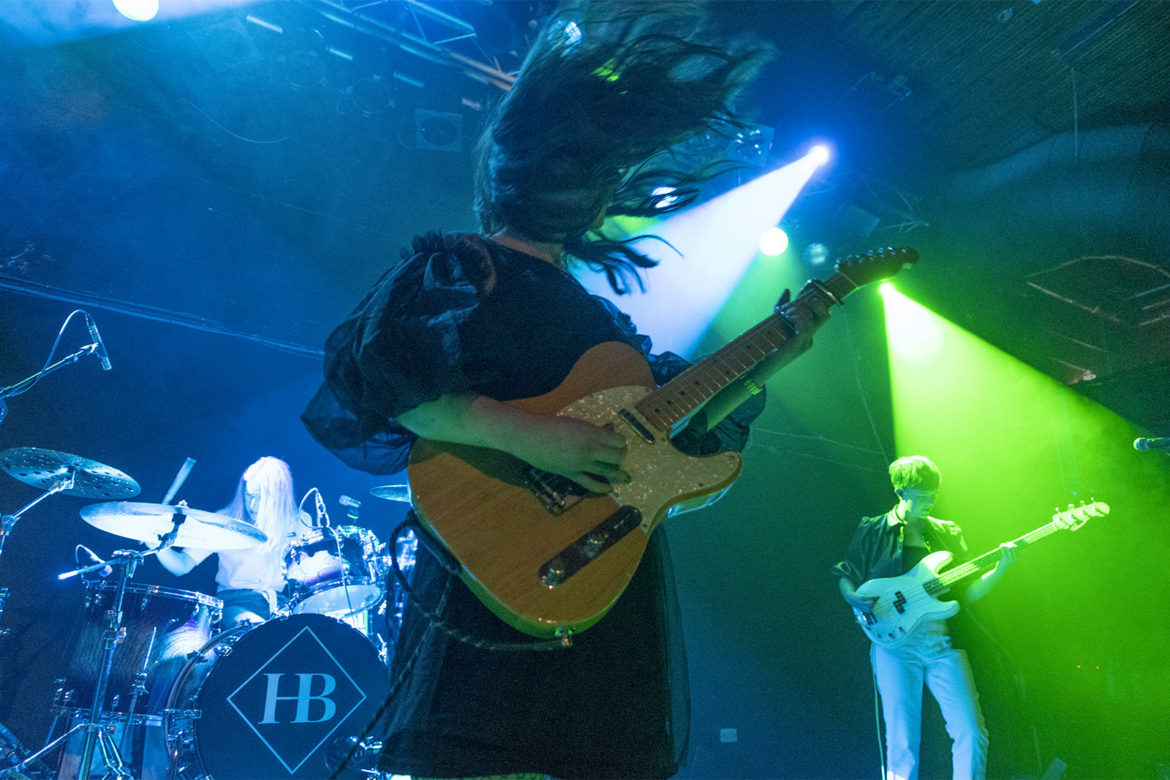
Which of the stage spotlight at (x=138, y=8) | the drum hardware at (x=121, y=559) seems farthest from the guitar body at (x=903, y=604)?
the stage spotlight at (x=138, y=8)

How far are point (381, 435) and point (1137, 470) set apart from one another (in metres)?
6.80

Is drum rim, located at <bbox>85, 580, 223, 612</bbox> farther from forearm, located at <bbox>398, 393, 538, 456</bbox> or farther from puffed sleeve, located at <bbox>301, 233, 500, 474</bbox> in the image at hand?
forearm, located at <bbox>398, 393, 538, 456</bbox>

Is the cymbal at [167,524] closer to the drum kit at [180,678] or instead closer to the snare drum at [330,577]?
the drum kit at [180,678]

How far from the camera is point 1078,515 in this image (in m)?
4.99

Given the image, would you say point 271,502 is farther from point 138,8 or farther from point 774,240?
point 774,240

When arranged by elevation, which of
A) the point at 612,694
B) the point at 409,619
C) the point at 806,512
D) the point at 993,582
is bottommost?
the point at 612,694

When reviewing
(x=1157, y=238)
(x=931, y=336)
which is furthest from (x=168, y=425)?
(x=1157, y=238)

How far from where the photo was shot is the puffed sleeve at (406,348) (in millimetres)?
1209

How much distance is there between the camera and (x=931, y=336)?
6.57m

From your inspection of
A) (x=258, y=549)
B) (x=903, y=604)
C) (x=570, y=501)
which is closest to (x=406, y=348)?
(x=570, y=501)

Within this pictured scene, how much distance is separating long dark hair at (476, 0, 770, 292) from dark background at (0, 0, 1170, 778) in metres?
3.39

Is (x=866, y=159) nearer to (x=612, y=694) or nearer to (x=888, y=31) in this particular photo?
(x=888, y=31)

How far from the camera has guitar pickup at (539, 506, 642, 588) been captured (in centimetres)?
118

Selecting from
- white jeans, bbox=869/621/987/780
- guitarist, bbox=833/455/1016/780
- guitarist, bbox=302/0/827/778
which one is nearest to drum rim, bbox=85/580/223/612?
guitarist, bbox=302/0/827/778
